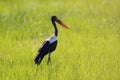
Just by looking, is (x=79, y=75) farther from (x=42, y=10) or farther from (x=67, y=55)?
(x=42, y=10)

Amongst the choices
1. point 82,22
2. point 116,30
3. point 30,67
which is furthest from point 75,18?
point 30,67

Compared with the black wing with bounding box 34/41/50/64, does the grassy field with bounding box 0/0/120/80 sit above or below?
below

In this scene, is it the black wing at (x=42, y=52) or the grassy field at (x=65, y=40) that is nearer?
the grassy field at (x=65, y=40)

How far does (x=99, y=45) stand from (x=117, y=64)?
166 cm

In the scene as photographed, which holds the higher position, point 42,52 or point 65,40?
point 42,52

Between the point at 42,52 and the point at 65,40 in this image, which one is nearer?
the point at 42,52

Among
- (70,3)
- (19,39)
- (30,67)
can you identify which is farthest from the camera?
(70,3)

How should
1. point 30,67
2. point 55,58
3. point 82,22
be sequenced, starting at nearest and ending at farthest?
point 30,67 < point 55,58 < point 82,22

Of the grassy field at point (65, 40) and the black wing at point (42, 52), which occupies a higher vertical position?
the black wing at point (42, 52)

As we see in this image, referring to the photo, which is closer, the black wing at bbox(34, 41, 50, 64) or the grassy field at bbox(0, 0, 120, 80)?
the grassy field at bbox(0, 0, 120, 80)

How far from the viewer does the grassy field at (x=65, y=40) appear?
7701 millimetres

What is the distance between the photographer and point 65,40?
33.7ft

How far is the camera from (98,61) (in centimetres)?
843

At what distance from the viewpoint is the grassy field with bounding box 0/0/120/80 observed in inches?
303
